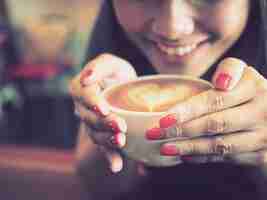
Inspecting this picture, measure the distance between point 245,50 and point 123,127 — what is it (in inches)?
11.1

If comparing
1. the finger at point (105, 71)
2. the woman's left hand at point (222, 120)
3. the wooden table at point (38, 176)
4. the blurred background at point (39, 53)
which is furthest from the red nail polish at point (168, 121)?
the blurred background at point (39, 53)

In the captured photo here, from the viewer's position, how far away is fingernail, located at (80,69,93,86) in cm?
52

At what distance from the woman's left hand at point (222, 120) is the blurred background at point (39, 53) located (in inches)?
30.4

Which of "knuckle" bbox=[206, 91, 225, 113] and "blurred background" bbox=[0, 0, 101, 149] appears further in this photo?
"blurred background" bbox=[0, 0, 101, 149]

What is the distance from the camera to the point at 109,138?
48cm

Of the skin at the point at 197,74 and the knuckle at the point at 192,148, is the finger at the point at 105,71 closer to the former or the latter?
the skin at the point at 197,74

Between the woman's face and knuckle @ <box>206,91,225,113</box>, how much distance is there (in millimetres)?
123

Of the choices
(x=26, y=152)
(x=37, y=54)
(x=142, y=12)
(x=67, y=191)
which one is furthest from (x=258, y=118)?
(x=37, y=54)

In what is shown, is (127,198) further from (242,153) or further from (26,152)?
(26,152)

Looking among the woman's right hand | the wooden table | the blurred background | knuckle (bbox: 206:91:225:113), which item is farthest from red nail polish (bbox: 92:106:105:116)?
the blurred background

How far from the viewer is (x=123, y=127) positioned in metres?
0.45

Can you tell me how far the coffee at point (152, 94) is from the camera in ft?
1.58

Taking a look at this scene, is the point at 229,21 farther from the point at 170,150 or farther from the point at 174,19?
the point at 170,150

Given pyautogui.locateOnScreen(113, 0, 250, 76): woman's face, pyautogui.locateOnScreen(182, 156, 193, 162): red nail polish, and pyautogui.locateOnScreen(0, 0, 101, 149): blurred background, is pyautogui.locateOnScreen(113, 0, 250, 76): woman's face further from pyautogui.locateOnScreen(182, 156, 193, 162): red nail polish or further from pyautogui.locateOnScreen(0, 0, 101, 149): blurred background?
pyautogui.locateOnScreen(0, 0, 101, 149): blurred background
